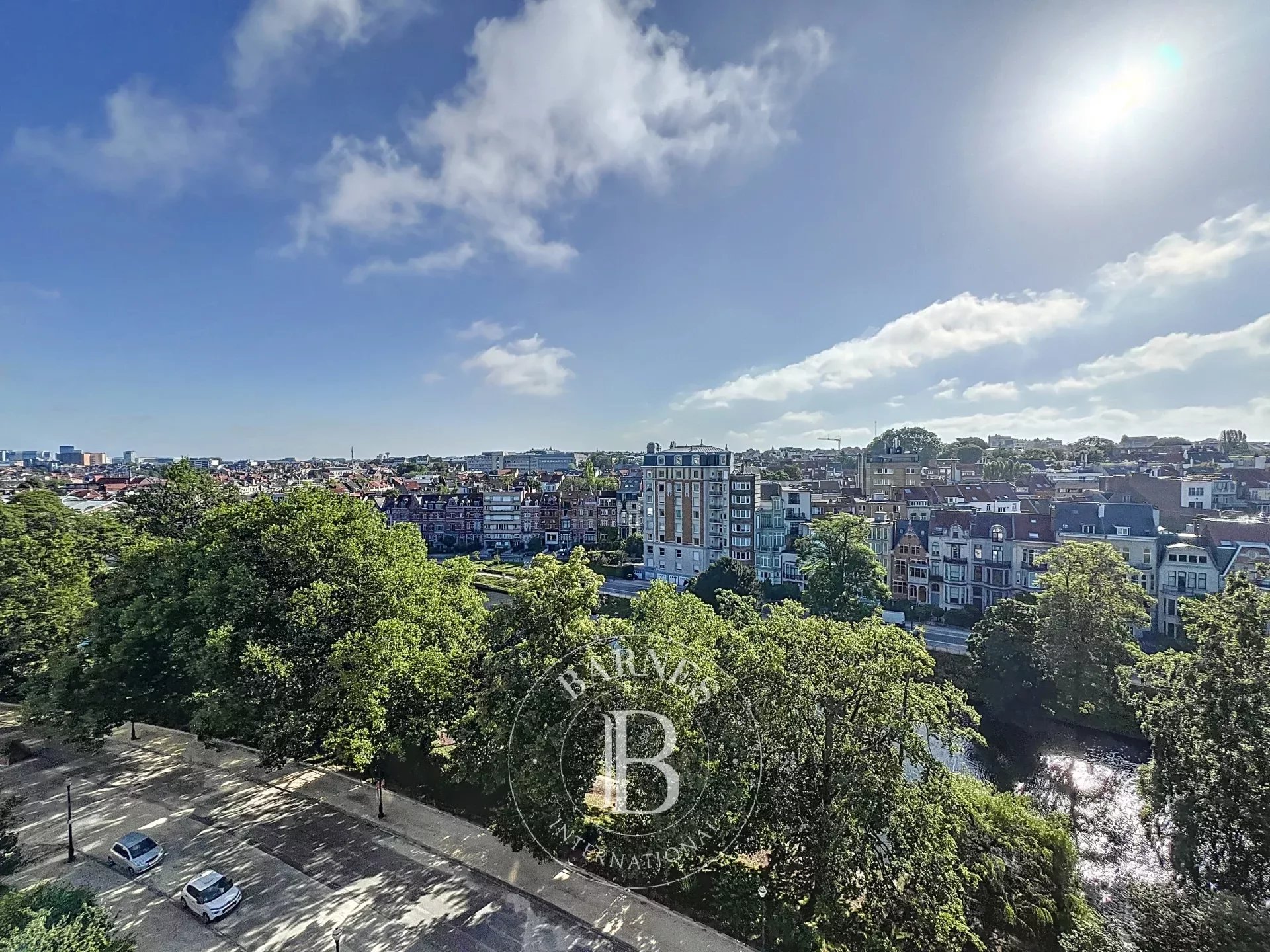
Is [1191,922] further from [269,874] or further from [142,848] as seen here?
[142,848]

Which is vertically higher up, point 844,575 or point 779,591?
point 844,575

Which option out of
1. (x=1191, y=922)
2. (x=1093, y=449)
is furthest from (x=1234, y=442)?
(x=1191, y=922)

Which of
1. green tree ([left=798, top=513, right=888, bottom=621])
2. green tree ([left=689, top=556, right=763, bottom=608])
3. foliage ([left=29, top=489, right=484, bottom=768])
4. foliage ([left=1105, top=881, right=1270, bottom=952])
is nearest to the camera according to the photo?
foliage ([left=1105, top=881, right=1270, bottom=952])

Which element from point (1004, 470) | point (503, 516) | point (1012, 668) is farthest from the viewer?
point (1004, 470)

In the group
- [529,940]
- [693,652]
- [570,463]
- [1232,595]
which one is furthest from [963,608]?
[570,463]

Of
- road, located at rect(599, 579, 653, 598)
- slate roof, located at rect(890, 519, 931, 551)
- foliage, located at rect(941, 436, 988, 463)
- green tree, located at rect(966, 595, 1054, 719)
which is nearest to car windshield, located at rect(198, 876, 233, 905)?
green tree, located at rect(966, 595, 1054, 719)

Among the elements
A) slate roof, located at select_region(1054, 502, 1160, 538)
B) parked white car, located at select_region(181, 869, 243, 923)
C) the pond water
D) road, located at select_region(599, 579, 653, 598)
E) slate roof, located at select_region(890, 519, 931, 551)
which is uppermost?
slate roof, located at select_region(1054, 502, 1160, 538)

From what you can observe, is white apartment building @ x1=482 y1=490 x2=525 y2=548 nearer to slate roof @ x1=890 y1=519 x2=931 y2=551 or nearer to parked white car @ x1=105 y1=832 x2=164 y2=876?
slate roof @ x1=890 y1=519 x2=931 y2=551
